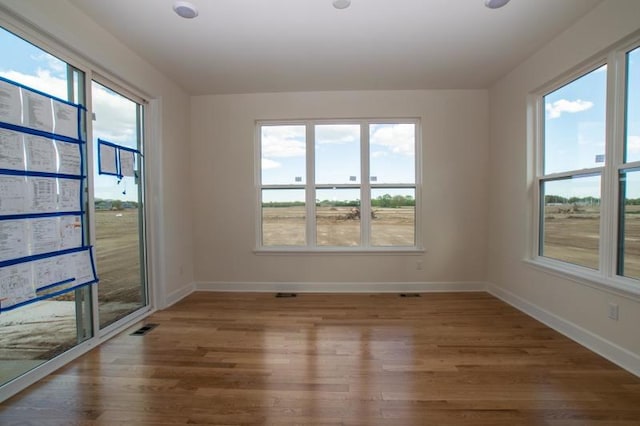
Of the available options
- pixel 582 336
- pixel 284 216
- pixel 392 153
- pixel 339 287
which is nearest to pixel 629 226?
pixel 582 336

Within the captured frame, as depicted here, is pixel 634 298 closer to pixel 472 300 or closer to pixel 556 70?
pixel 472 300

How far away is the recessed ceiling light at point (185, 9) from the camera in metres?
2.23

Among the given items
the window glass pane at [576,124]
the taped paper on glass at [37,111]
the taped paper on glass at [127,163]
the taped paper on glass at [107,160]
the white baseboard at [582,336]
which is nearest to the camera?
the taped paper on glass at [37,111]

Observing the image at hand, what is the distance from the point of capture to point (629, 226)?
2217mm

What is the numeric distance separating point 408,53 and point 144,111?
9.81ft

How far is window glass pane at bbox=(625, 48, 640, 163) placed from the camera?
7.04 ft

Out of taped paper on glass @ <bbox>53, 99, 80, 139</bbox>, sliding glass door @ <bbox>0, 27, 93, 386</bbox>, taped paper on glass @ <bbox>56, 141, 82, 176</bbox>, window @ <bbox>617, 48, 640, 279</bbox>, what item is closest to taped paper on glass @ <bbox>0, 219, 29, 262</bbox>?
sliding glass door @ <bbox>0, 27, 93, 386</bbox>

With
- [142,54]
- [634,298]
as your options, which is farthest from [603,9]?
[142,54]

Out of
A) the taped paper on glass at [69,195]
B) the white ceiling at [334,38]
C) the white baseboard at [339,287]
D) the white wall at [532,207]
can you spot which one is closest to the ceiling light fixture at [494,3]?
the white ceiling at [334,38]

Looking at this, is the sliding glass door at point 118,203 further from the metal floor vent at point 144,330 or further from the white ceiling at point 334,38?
the white ceiling at point 334,38

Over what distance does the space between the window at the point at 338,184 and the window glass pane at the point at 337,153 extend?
1 cm

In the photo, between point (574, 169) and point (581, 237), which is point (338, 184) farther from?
point (581, 237)

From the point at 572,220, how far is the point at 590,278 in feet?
1.96

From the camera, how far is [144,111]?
10.8ft
